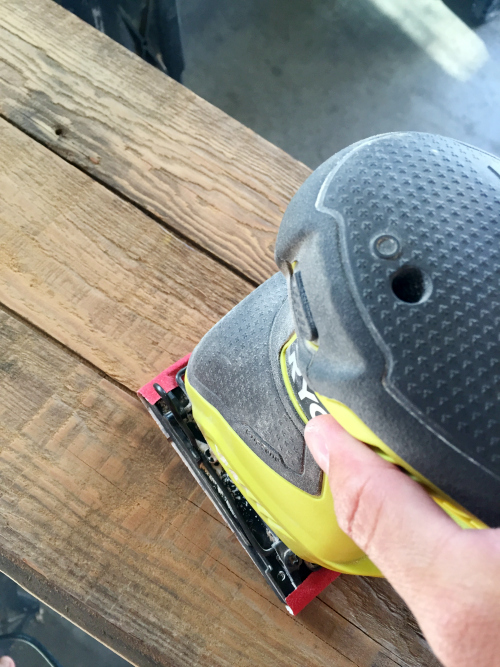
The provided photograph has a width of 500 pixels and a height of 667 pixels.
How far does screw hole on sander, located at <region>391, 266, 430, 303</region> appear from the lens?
12.1 inches

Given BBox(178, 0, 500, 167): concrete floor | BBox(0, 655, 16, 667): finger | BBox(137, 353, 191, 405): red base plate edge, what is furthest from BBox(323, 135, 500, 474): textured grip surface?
BBox(178, 0, 500, 167): concrete floor

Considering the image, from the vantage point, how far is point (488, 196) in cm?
34

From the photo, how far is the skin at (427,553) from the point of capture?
287mm

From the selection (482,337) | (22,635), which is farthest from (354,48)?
(22,635)

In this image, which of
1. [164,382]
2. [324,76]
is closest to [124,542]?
[164,382]

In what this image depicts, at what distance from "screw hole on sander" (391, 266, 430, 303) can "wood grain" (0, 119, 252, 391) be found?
0.42 meters

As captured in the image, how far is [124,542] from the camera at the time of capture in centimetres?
63

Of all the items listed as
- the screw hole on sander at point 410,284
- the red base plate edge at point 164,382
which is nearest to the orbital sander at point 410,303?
the screw hole on sander at point 410,284

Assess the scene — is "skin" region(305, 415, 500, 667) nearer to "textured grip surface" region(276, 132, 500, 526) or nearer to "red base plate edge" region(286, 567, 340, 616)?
"textured grip surface" region(276, 132, 500, 526)

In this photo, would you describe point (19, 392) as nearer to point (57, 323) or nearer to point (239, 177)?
point (57, 323)

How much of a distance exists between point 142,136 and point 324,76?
1.04 metres

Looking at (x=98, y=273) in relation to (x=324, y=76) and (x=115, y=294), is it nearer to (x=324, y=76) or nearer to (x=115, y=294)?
(x=115, y=294)

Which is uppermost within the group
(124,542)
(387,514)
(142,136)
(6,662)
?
Answer: (387,514)

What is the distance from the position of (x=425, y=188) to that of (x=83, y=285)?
1.66 feet
